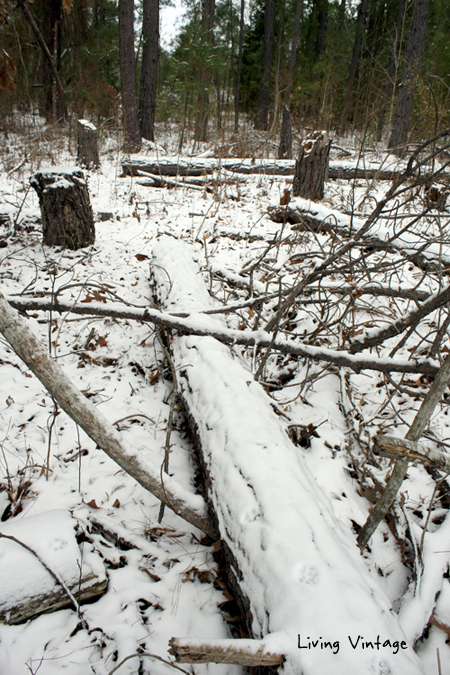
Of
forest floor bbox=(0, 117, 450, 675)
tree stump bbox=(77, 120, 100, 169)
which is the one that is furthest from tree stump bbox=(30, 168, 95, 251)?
tree stump bbox=(77, 120, 100, 169)

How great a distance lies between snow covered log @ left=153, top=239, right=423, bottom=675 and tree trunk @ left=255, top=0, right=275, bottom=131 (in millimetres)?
16434

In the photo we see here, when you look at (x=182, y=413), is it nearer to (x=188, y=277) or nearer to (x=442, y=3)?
(x=188, y=277)

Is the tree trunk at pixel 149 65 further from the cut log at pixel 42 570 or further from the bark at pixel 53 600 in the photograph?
the bark at pixel 53 600

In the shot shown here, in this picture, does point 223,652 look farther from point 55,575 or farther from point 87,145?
point 87,145

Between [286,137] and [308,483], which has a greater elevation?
[286,137]

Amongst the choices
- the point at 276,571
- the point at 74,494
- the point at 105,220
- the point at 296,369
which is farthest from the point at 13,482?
the point at 105,220

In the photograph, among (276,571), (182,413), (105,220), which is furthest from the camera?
(105,220)

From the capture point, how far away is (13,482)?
5.22ft

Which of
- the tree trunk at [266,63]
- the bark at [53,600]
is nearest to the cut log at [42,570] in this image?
the bark at [53,600]

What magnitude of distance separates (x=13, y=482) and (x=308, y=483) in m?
1.34

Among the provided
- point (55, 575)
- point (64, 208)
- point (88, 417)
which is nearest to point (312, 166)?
point (64, 208)

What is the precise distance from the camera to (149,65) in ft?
32.7

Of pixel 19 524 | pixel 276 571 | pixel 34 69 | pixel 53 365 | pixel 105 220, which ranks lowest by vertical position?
pixel 19 524

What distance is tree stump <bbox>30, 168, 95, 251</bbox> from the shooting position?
11.7 feet
